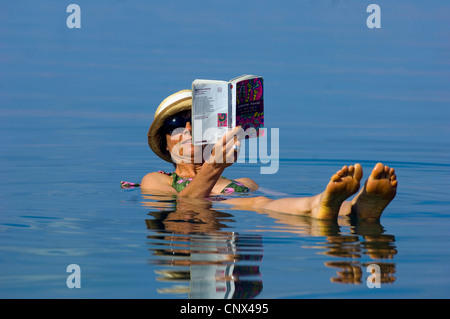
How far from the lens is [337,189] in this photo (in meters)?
6.20

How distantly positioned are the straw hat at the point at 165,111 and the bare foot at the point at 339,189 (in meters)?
1.97

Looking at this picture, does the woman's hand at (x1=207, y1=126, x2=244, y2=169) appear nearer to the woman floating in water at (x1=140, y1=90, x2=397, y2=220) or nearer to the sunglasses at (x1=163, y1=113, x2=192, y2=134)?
the woman floating in water at (x1=140, y1=90, x2=397, y2=220)

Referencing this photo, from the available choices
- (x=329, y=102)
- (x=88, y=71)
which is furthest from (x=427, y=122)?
(x=88, y=71)

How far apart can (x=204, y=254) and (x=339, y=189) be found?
3.69 feet

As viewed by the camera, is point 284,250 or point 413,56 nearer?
point 284,250

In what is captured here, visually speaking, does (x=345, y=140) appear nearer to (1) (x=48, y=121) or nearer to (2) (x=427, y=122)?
(2) (x=427, y=122)

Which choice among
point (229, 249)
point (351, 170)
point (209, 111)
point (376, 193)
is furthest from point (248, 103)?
point (229, 249)

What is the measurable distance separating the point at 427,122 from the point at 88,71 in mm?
6346

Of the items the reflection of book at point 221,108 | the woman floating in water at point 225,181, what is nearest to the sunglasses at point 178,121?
the woman floating in water at point 225,181

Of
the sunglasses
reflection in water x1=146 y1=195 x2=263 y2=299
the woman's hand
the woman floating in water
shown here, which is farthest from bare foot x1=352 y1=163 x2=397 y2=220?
the sunglasses

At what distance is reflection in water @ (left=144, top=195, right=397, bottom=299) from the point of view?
5.20 metres

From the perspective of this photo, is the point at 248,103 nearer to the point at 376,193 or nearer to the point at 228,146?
the point at 228,146

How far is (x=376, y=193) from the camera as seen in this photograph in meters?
6.33

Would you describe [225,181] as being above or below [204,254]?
above
